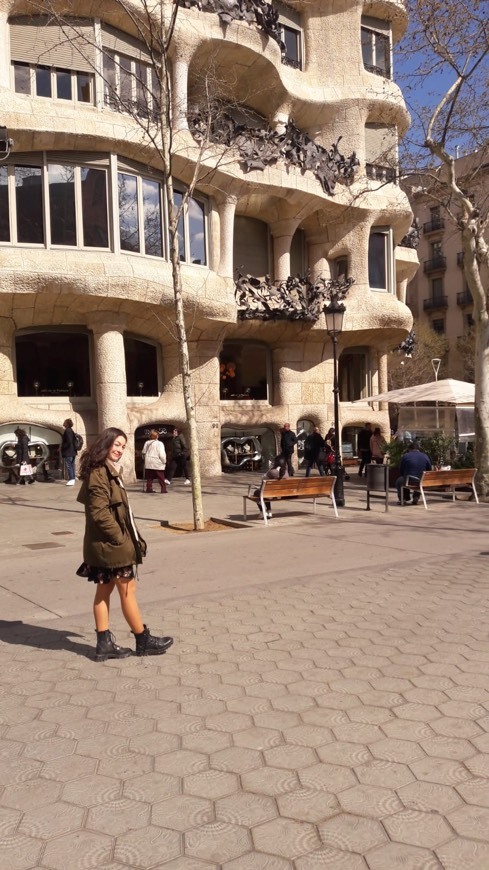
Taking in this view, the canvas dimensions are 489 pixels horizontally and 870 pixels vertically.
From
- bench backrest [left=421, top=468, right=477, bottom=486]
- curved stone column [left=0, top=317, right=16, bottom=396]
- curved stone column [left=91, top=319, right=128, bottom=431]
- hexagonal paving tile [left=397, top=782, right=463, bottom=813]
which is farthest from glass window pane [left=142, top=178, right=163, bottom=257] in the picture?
hexagonal paving tile [left=397, top=782, right=463, bottom=813]

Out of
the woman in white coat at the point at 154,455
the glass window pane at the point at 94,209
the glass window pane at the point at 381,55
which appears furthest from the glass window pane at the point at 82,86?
the glass window pane at the point at 381,55

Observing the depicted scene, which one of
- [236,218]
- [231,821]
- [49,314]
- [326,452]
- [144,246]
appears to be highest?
[236,218]

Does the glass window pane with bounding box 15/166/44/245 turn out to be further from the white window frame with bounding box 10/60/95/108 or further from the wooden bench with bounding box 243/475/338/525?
the wooden bench with bounding box 243/475/338/525

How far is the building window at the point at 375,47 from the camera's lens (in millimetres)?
26125

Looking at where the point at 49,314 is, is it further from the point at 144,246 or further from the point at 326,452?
the point at 326,452

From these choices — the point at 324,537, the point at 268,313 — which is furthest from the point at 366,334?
the point at 324,537

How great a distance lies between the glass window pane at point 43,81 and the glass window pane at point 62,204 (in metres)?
1.74

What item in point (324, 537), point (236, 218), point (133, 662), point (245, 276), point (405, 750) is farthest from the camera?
point (236, 218)

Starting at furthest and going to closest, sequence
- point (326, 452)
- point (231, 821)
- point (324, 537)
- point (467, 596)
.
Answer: point (326, 452) < point (324, 537) < point (467, 596) < point (231, 821)

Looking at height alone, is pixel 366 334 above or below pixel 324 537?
above

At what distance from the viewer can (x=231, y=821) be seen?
296 cm

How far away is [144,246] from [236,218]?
21.9 feet

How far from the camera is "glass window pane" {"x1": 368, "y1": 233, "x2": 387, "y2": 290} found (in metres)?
26.5

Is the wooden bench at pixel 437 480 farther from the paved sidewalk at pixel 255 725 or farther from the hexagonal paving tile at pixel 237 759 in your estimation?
the hexagonal paving tile at pixel 237 759
